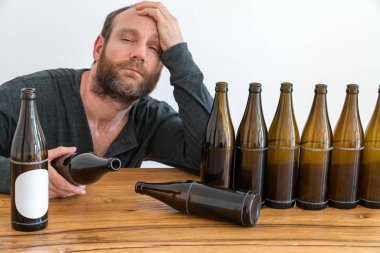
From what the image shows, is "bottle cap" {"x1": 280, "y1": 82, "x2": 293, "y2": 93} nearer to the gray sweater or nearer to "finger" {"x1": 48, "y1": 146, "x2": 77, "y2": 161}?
the gray sweater

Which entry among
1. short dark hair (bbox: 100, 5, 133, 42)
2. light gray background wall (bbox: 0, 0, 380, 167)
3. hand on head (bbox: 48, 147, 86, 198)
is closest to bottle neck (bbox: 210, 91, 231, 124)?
hand on head (bbox: 48, 147, 86, 198)

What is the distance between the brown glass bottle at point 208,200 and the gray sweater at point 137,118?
34 cm

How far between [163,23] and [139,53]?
0.13 m

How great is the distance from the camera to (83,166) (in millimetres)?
1077

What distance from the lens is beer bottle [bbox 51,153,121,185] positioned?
3.43 ft

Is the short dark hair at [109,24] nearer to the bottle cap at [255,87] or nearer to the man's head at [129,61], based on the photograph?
the man's head at [129,61]

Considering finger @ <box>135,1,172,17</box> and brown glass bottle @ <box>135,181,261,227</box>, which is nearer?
brown glass bottle @ <box>135,181,261,227</box>

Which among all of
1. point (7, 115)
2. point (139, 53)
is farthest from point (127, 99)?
point (7, 115)

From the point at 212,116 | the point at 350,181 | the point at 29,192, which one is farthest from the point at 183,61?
the point at 29,192

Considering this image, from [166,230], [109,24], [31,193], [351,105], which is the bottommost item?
[166,230]

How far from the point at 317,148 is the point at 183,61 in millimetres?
552

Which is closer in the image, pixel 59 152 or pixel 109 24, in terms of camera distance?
pixel 59 152

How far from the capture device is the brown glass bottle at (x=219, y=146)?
1175 mm

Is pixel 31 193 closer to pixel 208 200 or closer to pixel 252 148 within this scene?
pixel 208 200
